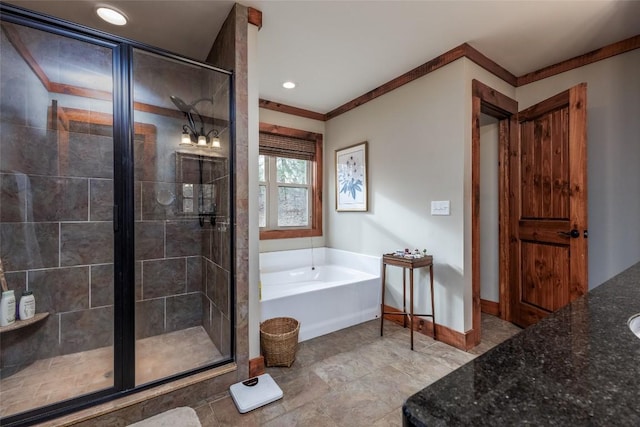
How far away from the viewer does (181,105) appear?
8.00ft

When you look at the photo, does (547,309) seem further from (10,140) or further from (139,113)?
(10,140)

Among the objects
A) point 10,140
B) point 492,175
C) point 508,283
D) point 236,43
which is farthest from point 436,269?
point 10,140

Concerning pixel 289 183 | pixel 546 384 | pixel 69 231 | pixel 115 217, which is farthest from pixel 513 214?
pixel 69 231

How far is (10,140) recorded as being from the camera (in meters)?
1.94

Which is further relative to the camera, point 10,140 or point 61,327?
point 61,327

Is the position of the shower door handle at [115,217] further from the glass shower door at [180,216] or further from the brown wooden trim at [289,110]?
the brown wooden trim at [289,110]

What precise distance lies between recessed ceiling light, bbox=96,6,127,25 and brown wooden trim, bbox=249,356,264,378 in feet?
8.43

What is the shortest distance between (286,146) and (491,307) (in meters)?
3.06

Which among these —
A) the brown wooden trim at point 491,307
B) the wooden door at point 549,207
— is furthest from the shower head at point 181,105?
the brown wooden trim at point 491,307

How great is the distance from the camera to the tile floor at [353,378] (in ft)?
5.33

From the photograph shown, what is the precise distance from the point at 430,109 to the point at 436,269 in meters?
1.46

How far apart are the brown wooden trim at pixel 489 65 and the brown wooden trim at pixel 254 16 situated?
64.1 inches

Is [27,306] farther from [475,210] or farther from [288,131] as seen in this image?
[475,210]

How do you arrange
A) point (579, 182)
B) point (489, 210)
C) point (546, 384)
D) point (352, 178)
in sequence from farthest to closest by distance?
point (352, 178), point (489, 210), point (579, 182), point (546, 384)
